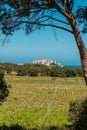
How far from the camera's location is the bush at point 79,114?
15.9 m

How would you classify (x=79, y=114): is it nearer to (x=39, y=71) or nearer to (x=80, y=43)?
(x=80, y=43)

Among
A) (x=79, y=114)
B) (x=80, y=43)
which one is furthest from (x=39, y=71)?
(x=80, y=43)

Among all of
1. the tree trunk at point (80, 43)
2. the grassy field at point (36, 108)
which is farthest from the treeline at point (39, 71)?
the tree trunk at point (80, 43)

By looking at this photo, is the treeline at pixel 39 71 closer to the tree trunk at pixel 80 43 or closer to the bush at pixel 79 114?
the bush at pixel 79 114

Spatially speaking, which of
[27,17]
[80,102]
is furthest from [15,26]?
[80,102]

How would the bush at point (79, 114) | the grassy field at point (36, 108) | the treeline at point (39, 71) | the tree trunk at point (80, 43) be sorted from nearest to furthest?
the tree trunk at point (80, 43)
the bush at point (79, 114)
the grassy field at point (36, 108)
the treeline at point (39, 71)

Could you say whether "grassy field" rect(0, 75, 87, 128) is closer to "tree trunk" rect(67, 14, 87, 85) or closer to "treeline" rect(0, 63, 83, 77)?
"tree trunk" rect(67, 14, 87, 85)

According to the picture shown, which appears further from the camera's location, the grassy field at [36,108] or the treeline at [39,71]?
the treeline at [39,71]

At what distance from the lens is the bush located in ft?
52.3

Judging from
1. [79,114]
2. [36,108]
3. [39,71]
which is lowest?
[79,114]

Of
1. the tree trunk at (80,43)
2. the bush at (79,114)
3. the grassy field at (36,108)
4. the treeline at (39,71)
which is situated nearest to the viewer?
the tree trunk at (80,43)

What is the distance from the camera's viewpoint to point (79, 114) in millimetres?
17078

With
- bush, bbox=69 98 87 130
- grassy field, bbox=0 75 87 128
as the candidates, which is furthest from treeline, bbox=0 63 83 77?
bush, bbox=69 98 87 130

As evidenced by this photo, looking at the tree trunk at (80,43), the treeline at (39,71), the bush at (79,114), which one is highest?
the treeline at (39,71)
